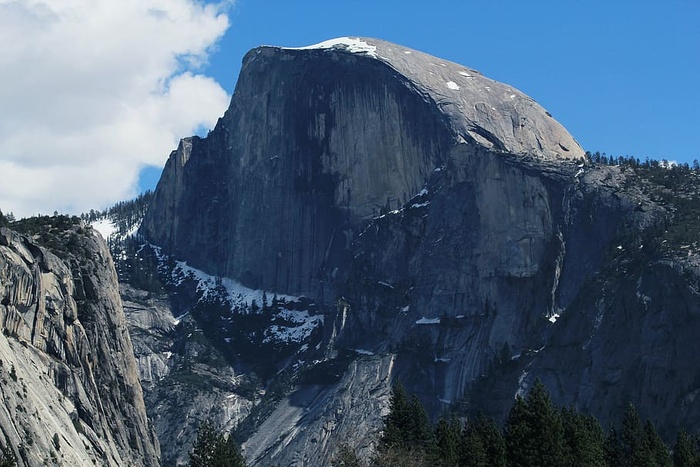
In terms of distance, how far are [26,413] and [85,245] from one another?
192ft

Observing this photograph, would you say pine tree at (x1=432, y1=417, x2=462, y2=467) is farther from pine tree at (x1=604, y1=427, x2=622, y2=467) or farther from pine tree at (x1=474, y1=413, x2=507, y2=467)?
pine tree at (x1=604, y1=427, x2=622, y2=467)

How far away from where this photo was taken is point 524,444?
115000 millimetres

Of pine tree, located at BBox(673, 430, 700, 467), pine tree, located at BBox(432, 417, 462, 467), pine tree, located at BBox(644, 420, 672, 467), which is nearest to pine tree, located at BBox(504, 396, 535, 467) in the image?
pine tree, located at BBox(432, 417, 462, 467)

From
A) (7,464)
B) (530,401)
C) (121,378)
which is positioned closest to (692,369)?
(121,378)

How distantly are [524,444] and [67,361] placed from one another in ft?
224

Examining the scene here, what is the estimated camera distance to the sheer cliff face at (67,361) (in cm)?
13712

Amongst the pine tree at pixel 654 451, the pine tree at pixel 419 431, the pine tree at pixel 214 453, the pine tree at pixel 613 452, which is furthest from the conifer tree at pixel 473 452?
the pine tree at pixel 214 453

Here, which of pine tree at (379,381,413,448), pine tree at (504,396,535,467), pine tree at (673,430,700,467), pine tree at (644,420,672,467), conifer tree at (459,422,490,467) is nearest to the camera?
pine tree at (504,396,535,467)

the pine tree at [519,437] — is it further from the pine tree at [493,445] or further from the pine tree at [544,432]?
the pine tree at [493,445]

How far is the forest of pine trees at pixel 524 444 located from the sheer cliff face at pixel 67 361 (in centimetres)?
2939

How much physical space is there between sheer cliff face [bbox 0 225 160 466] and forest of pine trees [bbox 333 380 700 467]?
96.4 ft

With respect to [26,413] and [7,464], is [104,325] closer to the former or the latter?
[26,413]

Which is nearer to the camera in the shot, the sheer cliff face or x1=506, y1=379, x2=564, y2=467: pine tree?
x1=506, y1=379, x2=564, y2=467: pine tree

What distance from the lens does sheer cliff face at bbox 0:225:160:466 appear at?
450 feet
